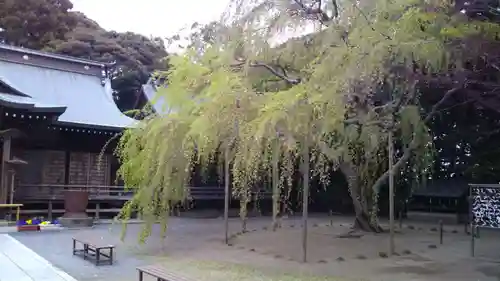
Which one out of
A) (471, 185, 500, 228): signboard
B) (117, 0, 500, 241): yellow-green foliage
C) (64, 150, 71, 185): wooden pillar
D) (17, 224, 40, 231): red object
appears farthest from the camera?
(64, 150, 71, 185): wooden pillar

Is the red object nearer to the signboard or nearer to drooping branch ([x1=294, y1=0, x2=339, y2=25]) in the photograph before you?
drooping branch ([x1=294, y1=0, x2=339, y2=25])

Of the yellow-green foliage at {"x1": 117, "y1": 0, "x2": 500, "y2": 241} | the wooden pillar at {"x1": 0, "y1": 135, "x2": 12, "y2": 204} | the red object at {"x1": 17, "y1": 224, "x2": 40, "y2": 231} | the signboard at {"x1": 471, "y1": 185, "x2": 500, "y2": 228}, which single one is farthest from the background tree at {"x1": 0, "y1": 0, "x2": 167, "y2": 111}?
the signboard at {"x1": 471, "y1": 185, "x2": 500, "y2": 228}

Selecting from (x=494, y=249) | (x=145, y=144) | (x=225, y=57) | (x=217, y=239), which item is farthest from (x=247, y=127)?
(x=494, y=249)

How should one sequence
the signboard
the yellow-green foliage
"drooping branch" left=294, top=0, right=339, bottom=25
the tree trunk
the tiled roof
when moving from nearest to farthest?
the yellow-green foliage < "drooping branch" left=294, top=0, right=339, bottom=25 < the signboard < the tree trunk < the tiled roof

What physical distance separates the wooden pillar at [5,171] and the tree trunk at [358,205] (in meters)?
9.93

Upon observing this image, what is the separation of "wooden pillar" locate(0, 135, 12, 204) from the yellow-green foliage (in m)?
6.32

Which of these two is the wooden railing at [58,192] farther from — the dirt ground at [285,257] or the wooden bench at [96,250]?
the wooden bench at [96,250]

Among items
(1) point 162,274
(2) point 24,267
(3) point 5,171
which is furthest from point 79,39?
(1) point 162,274

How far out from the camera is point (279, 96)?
622 centimetres

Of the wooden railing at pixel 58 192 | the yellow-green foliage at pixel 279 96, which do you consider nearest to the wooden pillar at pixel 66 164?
the wooden railing at pixel 58 192

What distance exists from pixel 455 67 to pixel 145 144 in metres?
5.36

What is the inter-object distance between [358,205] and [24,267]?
8.53 metres

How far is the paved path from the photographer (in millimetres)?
6125

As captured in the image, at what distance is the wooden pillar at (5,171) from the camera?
531 inches
